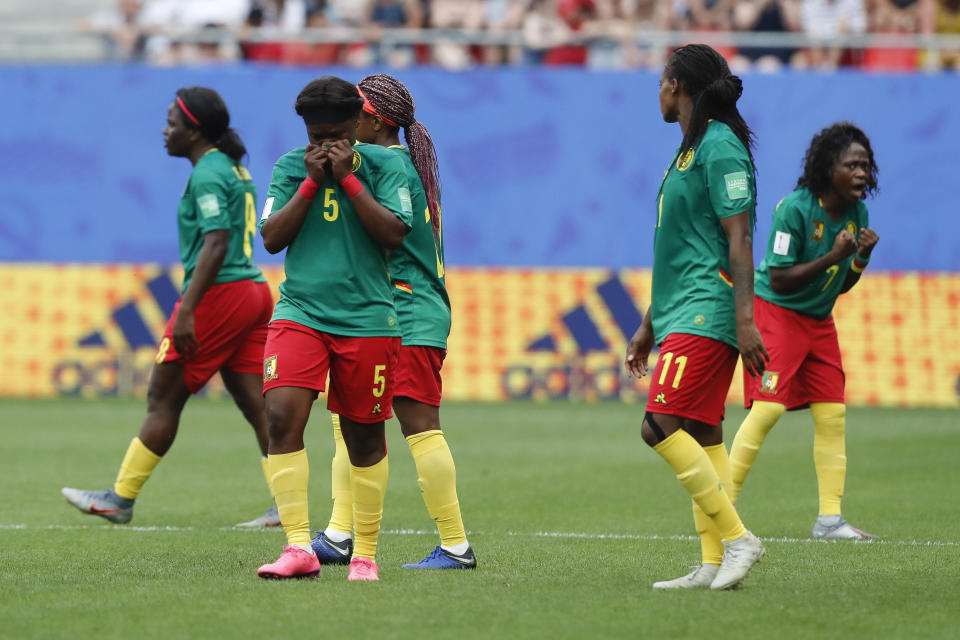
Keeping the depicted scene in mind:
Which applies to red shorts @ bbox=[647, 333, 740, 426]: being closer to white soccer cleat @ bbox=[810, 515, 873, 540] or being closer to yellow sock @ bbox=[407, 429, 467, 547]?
yellow sock @ bbox=[407, 429, 467, 547]

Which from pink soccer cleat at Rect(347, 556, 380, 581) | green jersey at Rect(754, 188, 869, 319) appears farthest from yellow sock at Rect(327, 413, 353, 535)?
green jersey at Rect(754, 188, 869, 319)

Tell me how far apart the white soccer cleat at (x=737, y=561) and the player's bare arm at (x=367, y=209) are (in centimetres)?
201

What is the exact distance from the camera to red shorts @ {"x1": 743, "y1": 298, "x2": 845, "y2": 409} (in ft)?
29.7

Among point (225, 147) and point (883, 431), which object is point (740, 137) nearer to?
point (225, 147)

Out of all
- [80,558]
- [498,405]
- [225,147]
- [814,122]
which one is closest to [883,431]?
[498,405]

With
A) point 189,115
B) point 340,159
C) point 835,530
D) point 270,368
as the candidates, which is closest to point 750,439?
point 835,530

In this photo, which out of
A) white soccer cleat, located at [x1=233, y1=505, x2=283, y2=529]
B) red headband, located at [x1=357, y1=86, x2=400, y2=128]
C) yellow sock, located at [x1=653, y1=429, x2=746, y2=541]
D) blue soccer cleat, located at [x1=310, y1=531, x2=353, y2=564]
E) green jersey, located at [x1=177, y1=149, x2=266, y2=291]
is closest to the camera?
yellow sock, located at [x1=653, y1=429, x2=746, y2=541]

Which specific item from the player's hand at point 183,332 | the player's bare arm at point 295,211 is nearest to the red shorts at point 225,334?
the player's hand at point 183,332

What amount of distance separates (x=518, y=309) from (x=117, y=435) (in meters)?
6.76

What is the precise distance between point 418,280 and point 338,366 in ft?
2.52

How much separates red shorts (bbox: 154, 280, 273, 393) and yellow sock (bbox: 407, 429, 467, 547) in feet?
6.58

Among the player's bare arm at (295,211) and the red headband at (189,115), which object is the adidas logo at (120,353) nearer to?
the red headband at (189,115)

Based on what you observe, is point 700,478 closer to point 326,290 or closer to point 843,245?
point 326,290

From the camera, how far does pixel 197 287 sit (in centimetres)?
848
